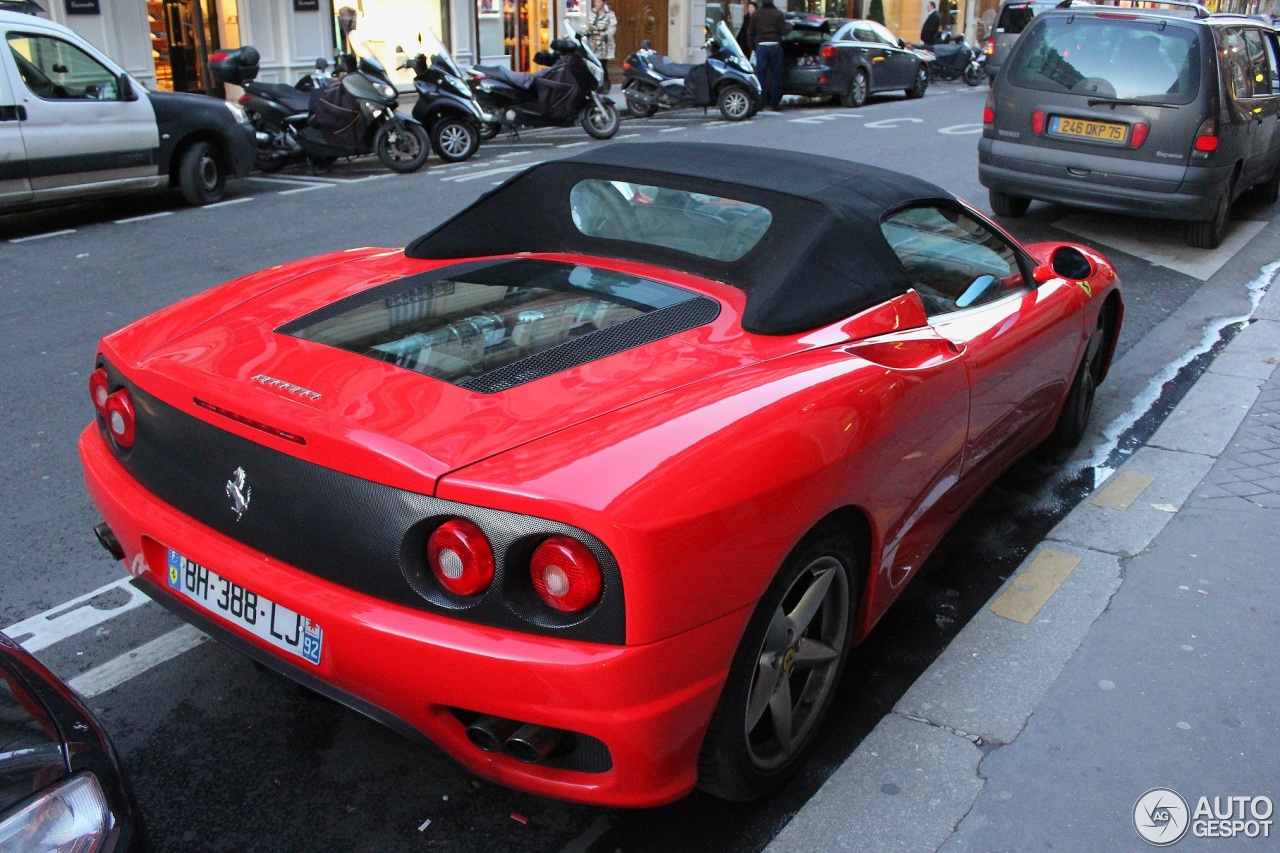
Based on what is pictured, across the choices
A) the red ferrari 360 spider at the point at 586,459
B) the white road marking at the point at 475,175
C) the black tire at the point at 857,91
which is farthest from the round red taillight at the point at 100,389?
the black tire at the point at 857,91

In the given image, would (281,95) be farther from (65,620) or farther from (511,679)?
(511,679)

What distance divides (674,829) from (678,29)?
27.0 meters

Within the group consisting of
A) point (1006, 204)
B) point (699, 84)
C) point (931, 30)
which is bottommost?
point (1006, 204)

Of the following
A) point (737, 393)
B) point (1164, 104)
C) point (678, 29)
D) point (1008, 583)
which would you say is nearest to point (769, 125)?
point (1164, 104)

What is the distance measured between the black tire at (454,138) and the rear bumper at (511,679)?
37.8 ft

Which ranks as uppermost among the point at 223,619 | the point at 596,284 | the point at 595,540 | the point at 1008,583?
the point at 596,284

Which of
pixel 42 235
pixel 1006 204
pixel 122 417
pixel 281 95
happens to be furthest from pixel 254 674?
pixel 281 95

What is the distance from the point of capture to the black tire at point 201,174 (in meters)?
10.5

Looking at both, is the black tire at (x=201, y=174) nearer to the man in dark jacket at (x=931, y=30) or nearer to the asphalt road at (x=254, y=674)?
the asphalt road at (x=254, y=674)

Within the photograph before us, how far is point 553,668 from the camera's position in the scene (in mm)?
2215

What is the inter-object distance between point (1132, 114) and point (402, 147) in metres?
7.34

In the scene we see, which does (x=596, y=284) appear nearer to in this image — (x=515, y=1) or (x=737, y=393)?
(x=737, y=393)

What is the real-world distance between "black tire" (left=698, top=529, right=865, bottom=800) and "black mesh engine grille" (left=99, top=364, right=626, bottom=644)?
43cm

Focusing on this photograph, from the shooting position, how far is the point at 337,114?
1238 centimetres
